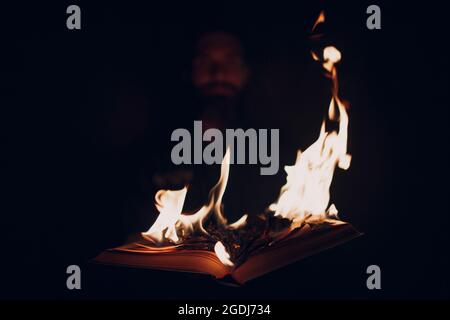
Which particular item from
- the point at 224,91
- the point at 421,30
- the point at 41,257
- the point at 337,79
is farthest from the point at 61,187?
the point at 421,30

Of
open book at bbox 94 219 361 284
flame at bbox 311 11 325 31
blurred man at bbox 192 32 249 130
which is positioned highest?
flame at bbox 311 11 325 31

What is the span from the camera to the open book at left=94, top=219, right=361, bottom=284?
186cm

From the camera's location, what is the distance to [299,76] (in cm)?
236

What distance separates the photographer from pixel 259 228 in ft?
6.74

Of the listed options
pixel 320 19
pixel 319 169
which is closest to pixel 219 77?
pixel 320 19

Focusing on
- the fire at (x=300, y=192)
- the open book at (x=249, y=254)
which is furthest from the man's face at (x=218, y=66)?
the open book at (x=249, y=254)

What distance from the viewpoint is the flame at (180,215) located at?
6.72 feet

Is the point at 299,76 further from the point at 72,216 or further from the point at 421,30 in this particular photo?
the point at 72,216

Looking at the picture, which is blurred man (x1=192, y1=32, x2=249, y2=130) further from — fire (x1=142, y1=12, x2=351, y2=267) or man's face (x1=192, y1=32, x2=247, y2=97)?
fire (x1=142, y1=12, x2=351, y2=267)

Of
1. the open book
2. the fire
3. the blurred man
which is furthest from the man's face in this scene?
the open book

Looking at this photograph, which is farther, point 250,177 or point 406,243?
point 250,177

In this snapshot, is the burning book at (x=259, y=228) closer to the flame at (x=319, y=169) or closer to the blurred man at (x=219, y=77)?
the flame at (x=319, y=169)

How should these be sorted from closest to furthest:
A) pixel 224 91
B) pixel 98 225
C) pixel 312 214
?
pixel 312 214 → pixel 98 225 → pixel 224 91

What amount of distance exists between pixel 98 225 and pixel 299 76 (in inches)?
40.3
